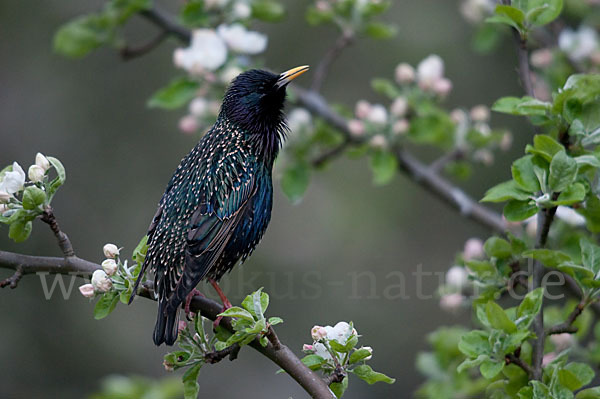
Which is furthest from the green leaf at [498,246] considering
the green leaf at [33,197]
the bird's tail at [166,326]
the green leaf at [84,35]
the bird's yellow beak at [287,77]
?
the green leaf at [84,35]

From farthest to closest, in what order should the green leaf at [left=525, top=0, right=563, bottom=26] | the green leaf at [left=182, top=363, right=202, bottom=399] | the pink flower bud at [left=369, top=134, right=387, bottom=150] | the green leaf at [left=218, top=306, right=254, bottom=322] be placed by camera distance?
the pink flower bud at [left=369, top=134, right=387, bottom=150] < the green leaf at [left=525, top=0, right=563, bottom=26] < the green leaf at [left=182, top=363, right=202, bottom=399] < the green leaf at [left=218, top=306, right=254, bottom=322]

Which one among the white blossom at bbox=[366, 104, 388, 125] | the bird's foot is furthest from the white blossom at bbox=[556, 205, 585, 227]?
the bird's foot

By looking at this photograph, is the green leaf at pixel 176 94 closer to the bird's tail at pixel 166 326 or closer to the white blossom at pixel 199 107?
the white blossom at pixel 199 107

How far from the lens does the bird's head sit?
3.08 m

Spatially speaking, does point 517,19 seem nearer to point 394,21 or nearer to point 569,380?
point 569,380

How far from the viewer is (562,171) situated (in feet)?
6.83

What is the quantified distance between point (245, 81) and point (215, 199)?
2.10 ft

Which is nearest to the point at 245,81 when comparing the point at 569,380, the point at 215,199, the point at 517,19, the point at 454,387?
the point at 215,199

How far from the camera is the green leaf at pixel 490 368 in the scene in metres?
2.13

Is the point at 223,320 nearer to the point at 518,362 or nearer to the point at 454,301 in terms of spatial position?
the point at 518,362

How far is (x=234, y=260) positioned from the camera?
2914 mm

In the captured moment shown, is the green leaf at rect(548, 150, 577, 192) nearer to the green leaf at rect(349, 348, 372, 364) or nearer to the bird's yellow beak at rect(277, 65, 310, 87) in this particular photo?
the green leaf at rect(349, 348, 372, 364)

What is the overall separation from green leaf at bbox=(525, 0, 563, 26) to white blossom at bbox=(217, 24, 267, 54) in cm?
158

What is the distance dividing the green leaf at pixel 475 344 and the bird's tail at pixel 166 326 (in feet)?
2.69
